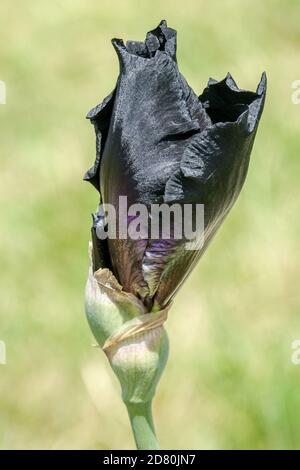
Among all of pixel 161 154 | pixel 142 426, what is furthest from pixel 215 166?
pixel 142 426

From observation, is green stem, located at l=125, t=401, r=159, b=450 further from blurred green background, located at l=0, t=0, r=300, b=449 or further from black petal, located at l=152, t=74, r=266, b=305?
blurred green background, located at l=0, t=0, r=300, b=449

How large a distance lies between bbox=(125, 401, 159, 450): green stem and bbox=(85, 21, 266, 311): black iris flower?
72 millimetres

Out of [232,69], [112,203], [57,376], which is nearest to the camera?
[112,203]

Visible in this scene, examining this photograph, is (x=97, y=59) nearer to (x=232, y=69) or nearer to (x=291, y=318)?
(x=232, y=69)

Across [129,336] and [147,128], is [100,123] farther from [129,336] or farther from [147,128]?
[129,336]

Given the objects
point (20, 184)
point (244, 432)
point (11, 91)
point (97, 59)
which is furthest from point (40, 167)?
point (244, 432)

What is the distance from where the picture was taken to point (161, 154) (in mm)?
596

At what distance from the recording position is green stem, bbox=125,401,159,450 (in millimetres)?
619

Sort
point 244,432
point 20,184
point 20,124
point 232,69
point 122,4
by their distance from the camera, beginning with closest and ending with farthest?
point 244,432 < point 20,184 < point 20,124 < point 232,69 < point 122,4

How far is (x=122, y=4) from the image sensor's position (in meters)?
2.13

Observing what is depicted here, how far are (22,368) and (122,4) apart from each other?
3.60 ft

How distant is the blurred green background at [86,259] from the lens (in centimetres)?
125

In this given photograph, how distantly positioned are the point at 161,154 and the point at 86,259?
2.98 feet

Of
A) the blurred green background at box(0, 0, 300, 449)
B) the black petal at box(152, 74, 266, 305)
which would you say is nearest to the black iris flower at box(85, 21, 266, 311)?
the black petal at box(152, 74, 266, 305)
